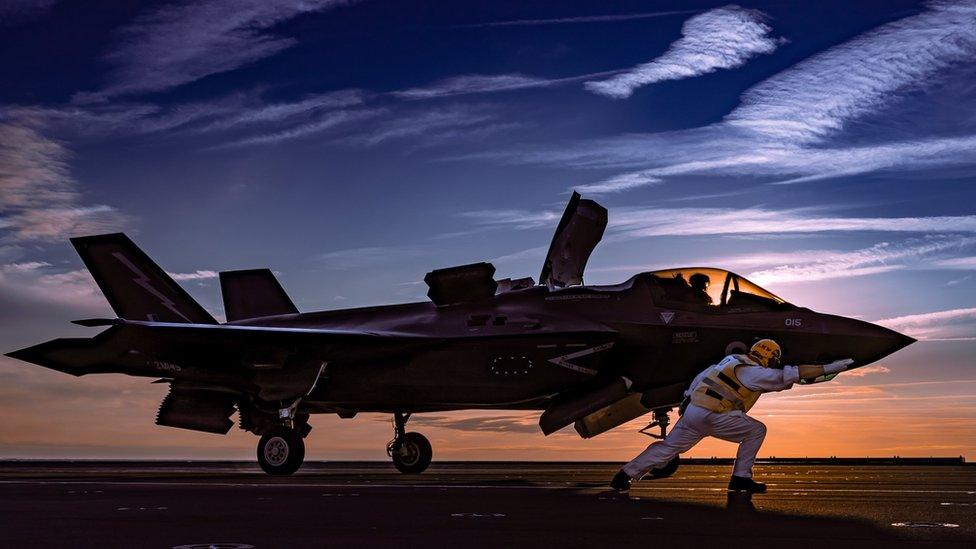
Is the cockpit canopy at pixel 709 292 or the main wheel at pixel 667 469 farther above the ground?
the cockpit canopy at pixel 709 292

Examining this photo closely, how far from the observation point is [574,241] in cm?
1909

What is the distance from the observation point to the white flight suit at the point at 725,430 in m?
11.6

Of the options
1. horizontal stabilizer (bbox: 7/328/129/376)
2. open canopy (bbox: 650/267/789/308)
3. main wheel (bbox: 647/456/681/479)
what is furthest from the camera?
horizontal stabilizer (bbox: 7/328/129/376)

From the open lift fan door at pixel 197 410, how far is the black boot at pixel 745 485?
10.8 meters

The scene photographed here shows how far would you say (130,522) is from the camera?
848 centimetres

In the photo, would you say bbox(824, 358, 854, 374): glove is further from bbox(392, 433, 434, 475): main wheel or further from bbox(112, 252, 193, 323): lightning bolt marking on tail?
bbox(112, 252, 193, 323): lightning bolt marking on tail

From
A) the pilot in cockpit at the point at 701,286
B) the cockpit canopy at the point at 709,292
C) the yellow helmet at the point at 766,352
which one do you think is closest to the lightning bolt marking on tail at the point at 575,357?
the cockpit canopy at the point at 709,292

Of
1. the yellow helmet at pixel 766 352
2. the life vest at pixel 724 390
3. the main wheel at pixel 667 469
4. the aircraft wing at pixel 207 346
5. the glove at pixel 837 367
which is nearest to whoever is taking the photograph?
the glove at pixel 837 367

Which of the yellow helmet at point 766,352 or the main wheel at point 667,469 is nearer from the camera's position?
the yellow helmet at point 766,352

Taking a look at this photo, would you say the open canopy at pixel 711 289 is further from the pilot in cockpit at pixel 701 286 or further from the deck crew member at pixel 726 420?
the deck crew member at pixel 726 420

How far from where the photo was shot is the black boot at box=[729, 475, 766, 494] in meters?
11.6

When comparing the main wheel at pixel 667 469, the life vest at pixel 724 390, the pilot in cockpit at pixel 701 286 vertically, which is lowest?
the main wheel at pixel 667 469

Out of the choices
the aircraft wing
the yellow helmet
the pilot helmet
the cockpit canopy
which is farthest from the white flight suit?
the aircraft wing

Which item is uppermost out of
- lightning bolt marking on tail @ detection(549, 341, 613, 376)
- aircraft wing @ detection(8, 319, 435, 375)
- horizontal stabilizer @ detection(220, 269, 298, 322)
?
horizontal stabilizer @ detection(220, 269, 298, 322)
